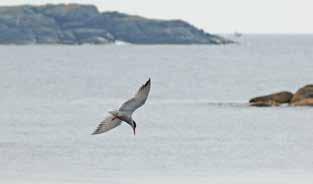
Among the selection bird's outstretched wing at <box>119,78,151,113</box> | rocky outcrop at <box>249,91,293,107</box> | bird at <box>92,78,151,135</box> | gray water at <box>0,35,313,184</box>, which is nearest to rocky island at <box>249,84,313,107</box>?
rocky outcrop at <box>249,91,293,107</box>

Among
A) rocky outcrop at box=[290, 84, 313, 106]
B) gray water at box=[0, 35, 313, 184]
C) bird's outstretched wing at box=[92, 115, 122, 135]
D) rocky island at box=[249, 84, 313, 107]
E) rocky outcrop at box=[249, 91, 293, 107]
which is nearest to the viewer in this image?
bird's outstretched wing at box=[92, 115, 122, 135]

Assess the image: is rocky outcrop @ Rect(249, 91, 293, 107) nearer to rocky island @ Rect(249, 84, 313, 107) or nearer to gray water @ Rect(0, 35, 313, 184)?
rocky island @ Rect(249, 84, 313, 107)

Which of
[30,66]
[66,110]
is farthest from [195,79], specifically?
[66,110]

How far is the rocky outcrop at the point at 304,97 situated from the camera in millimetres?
71875

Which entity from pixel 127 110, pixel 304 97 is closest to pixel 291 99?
pixel 304 97

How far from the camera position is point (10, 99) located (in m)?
88.1

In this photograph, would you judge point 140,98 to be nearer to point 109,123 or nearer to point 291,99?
point 109,123

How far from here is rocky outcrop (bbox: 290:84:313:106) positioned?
71875 millimetres

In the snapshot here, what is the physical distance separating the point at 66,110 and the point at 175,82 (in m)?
47.2

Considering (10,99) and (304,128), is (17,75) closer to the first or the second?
(10,99)

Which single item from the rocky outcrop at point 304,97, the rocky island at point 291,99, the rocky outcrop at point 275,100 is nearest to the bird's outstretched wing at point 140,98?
the rocky outcrop at point 304,97

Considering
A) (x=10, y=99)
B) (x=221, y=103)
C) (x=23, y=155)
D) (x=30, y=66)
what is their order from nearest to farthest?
(x=23, y=155) < (x=221, y=103) < (x=10, y=99) < (x=30, y=66)

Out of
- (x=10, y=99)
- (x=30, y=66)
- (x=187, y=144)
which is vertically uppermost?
(x=187, y=144)

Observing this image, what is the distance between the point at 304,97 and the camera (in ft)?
239
